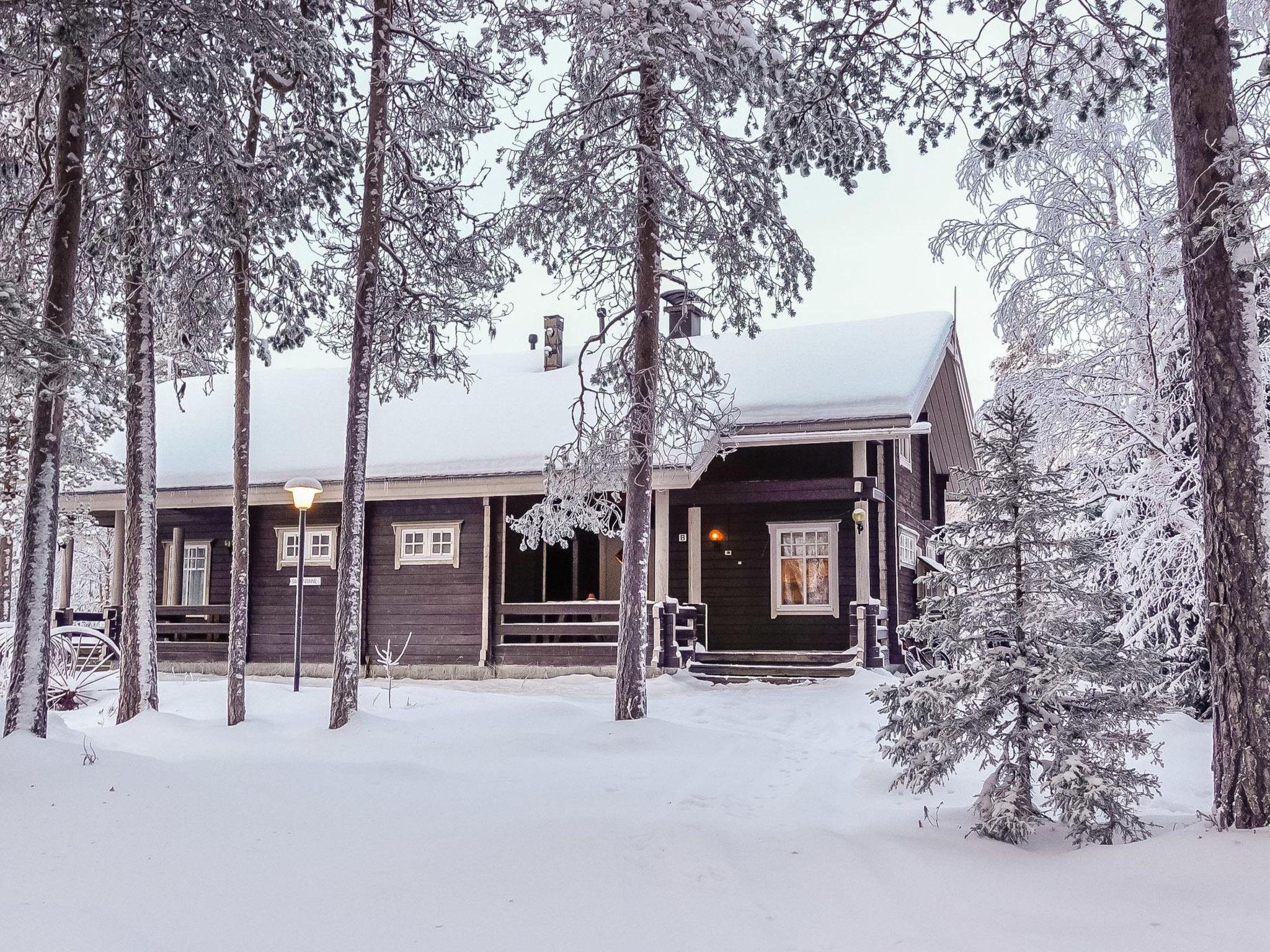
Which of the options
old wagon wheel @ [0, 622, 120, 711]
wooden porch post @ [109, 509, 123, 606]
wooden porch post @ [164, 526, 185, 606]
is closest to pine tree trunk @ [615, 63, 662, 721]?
old wagon wheel @ [0, 622, 120, 711]

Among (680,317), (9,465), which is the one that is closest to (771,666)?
(680,317)

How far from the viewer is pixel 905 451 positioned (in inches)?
712

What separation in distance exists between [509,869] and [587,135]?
24.1 ft

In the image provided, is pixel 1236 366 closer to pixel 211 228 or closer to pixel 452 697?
pixel 211 228

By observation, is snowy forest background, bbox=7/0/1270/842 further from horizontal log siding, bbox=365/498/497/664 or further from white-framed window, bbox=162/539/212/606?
white-framed window, bbox=162/539/212/606

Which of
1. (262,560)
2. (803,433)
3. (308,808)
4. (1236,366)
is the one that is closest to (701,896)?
(308,808)

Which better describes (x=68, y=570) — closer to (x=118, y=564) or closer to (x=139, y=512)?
(x=118, y=564)

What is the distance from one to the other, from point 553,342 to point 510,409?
347 centimetres

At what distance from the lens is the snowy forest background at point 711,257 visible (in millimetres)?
5648

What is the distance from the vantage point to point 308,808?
647 cm

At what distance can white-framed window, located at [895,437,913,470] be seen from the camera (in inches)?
687

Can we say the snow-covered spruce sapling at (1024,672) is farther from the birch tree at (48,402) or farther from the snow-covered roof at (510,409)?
the snow-covered roof at (510,409)

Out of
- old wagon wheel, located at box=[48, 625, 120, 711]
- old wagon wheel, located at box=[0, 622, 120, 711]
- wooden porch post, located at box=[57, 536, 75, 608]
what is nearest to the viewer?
old wagon wheel, located at box=[0, 622, 120, 711]

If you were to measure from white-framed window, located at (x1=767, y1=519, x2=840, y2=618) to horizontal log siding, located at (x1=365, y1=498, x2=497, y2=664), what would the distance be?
4832 millimetres
